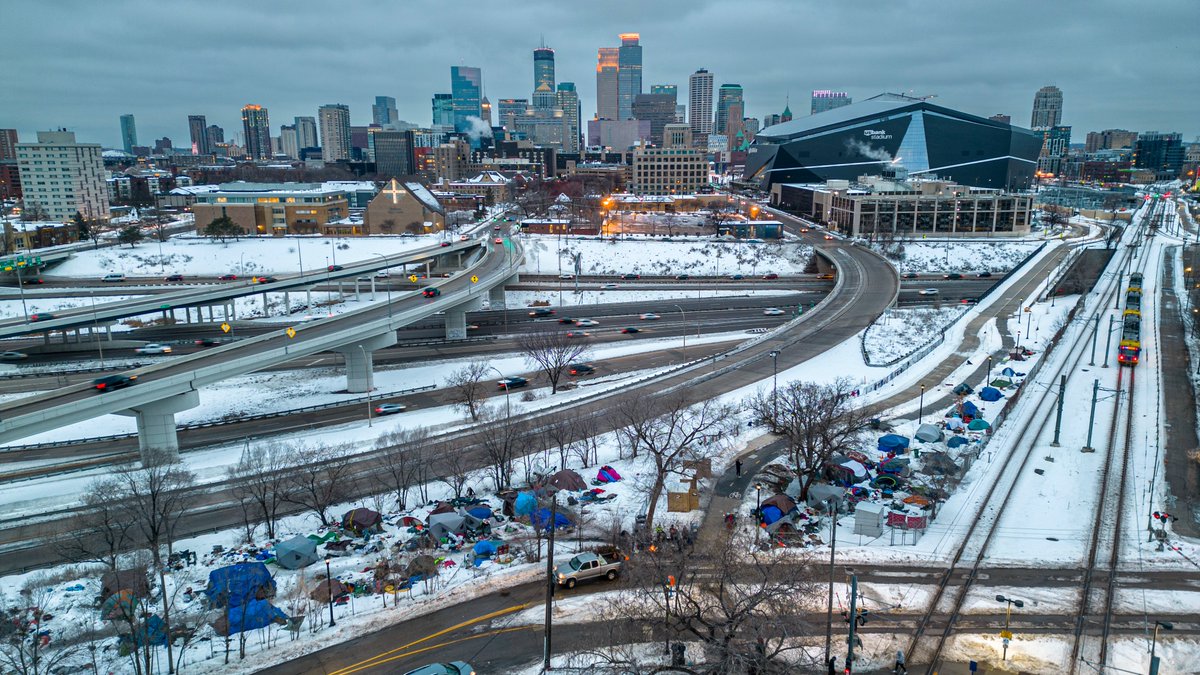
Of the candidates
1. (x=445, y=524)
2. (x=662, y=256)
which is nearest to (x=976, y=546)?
(x=445, y=524)

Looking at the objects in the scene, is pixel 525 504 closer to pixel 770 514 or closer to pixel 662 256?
pixel 770 514

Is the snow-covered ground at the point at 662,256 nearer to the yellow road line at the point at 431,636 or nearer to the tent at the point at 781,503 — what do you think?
the tent at the point at 781,503

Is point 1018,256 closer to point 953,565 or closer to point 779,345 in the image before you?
point 779,345

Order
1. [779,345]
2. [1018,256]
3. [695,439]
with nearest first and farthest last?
[695,439] < [779,345] < [1018,256]

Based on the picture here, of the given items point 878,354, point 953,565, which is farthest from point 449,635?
point 878,354

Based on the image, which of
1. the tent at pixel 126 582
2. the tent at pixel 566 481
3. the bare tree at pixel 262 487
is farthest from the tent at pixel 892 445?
the tent at pixel 126 582

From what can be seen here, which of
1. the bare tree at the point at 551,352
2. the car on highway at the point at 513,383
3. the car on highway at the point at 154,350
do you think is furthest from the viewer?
the car on highway at the point at 154,350
